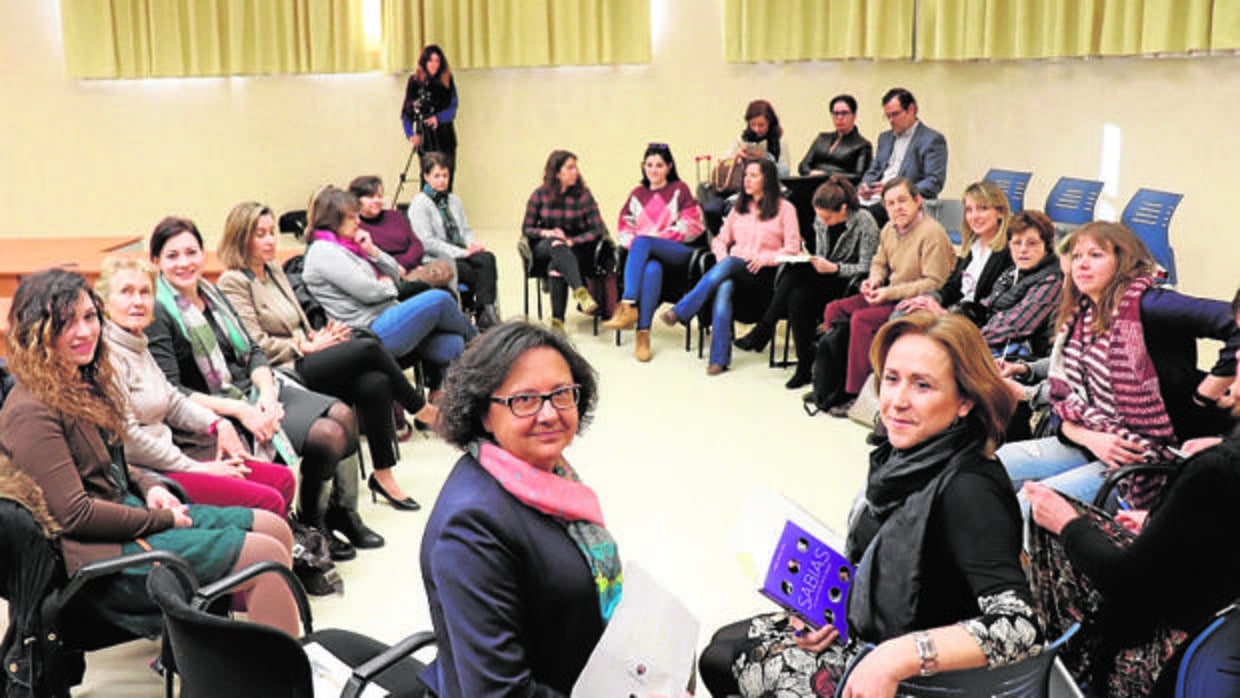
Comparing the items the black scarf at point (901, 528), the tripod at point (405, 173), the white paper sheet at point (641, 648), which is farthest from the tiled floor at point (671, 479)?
the tripod at point (405, 173)

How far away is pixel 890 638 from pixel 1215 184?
6.35 m

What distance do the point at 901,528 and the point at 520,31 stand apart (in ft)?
32.0

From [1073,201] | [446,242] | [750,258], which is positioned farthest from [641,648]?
[1073,201]

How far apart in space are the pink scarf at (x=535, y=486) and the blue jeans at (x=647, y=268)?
5.53 meters

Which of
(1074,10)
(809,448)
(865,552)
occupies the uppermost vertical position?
(1074,10)

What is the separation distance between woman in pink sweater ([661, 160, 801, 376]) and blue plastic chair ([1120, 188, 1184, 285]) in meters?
1.83

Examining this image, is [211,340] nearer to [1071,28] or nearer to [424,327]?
[424,327]

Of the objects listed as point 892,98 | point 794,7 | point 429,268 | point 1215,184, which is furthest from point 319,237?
point 794,7

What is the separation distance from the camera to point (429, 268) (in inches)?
277

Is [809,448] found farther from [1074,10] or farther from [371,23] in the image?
[371,23]

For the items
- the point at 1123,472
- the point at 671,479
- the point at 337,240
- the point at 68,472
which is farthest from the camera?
the point at 337,240

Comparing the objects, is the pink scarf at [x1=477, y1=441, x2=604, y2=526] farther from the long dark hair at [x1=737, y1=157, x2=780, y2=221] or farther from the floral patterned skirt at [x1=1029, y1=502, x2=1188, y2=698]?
the long dark hair at [x1=737, y1=157, x2=780, y2=221]

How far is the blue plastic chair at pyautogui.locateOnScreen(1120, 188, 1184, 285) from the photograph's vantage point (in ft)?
22.5

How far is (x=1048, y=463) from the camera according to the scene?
4020mm
